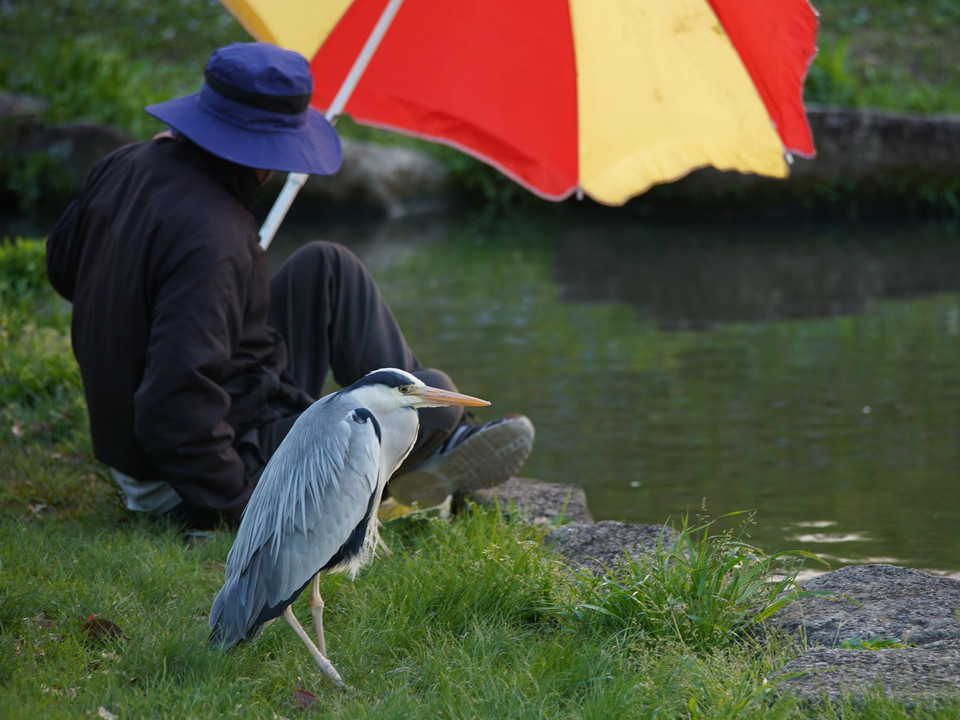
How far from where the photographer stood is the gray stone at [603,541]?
125 inches

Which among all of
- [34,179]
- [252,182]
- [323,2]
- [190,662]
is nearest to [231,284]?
[252,182]

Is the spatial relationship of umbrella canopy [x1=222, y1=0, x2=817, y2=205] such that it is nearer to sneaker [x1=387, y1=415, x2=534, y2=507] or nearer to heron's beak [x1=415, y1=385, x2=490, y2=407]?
sneaker [x1=387, y1=415, x2=534, y2=507]

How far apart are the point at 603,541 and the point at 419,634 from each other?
0.76 metres

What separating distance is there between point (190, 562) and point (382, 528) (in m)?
0.62

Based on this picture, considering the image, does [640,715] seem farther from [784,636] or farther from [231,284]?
[231,284]

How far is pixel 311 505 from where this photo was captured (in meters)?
2.50

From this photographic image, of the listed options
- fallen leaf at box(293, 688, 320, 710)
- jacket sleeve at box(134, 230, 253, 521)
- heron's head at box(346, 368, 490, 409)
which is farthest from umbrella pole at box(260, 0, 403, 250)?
fallen leaf at box(293, 688, 320, 710)

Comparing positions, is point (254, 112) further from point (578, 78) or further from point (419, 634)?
point (419, 634)

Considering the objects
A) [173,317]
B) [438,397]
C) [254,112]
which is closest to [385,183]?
[254,112]

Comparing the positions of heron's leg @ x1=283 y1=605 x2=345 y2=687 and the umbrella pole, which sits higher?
the umbrella pole

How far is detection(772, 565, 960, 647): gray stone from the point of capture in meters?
2.70

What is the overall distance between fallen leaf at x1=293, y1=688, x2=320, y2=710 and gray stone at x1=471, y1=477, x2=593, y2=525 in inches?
49.6

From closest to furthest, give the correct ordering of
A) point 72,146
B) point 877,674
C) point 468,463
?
point 877,674 < point 468,463 < point 72,146

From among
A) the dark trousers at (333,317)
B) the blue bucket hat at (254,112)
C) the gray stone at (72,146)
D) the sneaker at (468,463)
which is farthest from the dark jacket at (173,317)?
the gray stone at (72,146)
